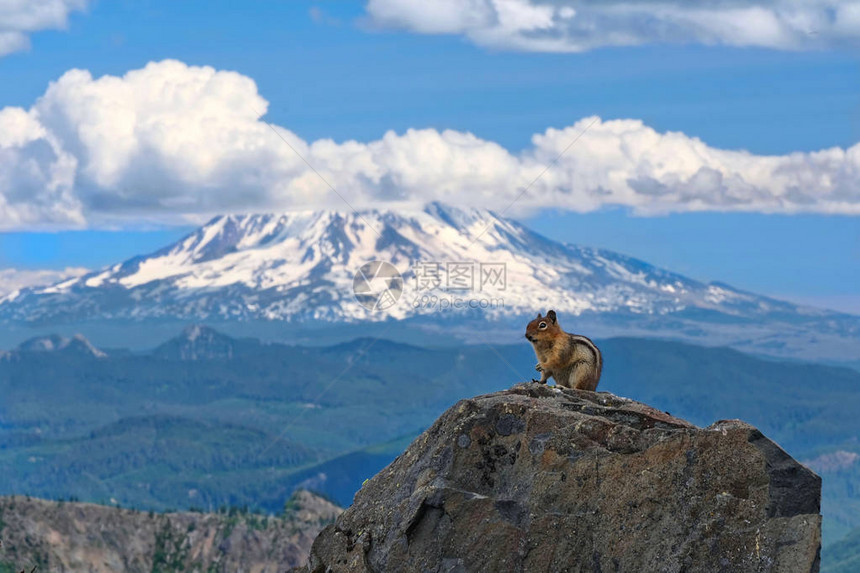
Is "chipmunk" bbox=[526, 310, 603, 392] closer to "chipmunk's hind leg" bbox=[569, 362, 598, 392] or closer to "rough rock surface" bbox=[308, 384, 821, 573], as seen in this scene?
"chipmunk's hind leg" bbox=[569, 362, 598, 392]

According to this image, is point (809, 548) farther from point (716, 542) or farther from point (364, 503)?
point (364, 503)

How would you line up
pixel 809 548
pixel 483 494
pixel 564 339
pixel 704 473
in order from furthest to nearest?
pixel 564 339 → pixel 483 494 → pixel 704 473 → pixel 809 548

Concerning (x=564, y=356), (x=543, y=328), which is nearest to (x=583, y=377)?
(x=564, y=356)

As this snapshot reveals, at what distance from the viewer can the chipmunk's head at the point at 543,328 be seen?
3478 centimetres

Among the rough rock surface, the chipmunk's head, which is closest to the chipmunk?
the chipmunk's head

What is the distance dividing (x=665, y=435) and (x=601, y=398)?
389 centimetres

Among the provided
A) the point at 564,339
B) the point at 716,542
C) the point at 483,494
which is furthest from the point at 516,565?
the point at 564,339

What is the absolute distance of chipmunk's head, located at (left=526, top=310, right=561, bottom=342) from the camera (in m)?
34.8

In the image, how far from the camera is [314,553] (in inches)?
1225

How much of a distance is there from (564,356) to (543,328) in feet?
3.80

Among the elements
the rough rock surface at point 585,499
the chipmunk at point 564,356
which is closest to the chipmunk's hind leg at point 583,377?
the chipmunk at point 564,356

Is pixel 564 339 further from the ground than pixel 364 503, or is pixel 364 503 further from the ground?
pixel 564 339

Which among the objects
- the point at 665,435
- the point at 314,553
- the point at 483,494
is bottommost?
the point at 314,553

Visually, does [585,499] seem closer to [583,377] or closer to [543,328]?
[583,377]
